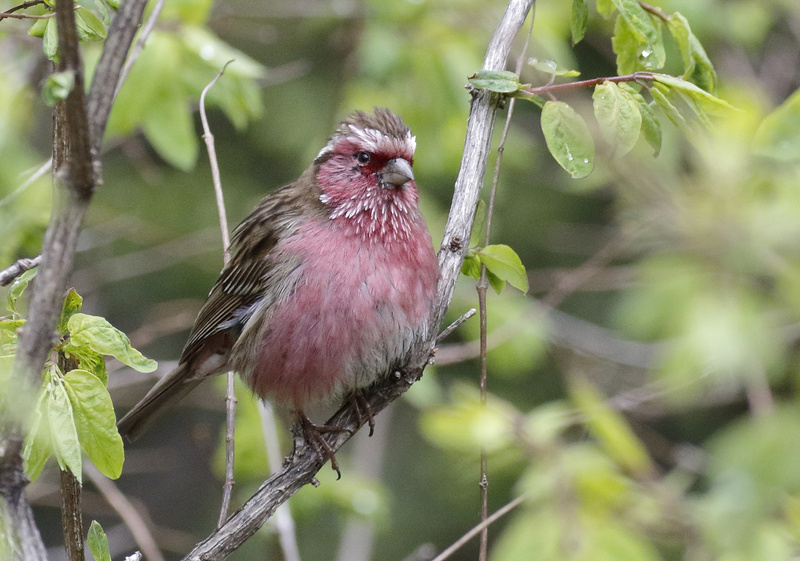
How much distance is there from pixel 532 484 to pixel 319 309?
1.29 meters

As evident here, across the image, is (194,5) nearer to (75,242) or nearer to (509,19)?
(509,19)

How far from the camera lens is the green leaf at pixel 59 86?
1.68 m

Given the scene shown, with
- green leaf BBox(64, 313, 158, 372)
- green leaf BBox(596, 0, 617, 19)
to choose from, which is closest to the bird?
green leaf BBox(64, 313, 158, 372)

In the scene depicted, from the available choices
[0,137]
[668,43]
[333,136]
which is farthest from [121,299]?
[668,43]

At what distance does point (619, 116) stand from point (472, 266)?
3.45 ft

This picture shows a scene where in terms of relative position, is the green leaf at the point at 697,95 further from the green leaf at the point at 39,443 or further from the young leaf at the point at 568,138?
the green leaf at the point at 39,443

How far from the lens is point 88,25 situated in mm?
2490

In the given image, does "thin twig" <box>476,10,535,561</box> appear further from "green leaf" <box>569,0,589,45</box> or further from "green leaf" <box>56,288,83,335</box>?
"green leaf" <box>56,288,83,335</box>

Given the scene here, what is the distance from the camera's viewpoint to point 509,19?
351 centimetres

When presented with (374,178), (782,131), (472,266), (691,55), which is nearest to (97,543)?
(472,266)

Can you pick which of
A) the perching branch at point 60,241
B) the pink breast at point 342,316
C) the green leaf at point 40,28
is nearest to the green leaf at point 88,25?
the green leaf at point 40,28

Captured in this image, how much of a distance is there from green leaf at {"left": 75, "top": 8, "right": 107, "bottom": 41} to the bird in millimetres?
1713

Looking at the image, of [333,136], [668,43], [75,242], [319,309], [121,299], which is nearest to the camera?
[75,242]

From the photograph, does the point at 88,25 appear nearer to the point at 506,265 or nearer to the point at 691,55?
the point at 506,265
